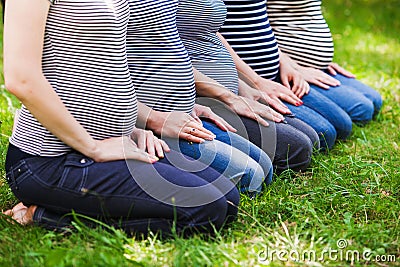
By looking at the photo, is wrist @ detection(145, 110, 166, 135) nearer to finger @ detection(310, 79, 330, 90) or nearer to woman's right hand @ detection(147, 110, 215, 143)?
woman's right hand @ detection(147, 110, 215, 143)

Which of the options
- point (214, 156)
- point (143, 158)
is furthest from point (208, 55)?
point (143, 158)

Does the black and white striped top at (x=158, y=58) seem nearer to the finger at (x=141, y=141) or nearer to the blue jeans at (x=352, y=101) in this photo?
the finger at (x=141, y=141)

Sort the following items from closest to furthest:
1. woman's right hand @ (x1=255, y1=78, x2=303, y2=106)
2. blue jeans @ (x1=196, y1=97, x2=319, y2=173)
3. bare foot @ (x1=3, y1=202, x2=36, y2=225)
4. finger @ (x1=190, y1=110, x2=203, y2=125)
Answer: bare foot @ (x1=3, y1=202, x2=36, y2=225) < finger @ (x1=190, y1=110, x2=203, y2=125) < blue jeans @ (x1=196, y1=97, x2=319, y2=173) < woman's right hand @ (x1=255, y1=78, x2=303, y2=106)

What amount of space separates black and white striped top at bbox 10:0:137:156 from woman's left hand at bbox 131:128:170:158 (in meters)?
0.18

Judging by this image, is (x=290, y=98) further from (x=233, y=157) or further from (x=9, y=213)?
(x=9, y=213)

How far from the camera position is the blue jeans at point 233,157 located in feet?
9.66

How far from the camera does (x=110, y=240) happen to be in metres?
2.46

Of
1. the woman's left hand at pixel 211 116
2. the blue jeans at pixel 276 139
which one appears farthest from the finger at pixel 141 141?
the blue jeans at pixel 276 139

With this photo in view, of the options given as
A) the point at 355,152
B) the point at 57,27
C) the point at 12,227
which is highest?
the point at 57,27

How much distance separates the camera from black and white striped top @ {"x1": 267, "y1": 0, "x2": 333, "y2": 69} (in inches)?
165

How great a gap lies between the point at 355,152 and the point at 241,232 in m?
1.34

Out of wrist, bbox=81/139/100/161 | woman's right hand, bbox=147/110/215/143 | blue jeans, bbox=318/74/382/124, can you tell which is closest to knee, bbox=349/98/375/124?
blue jeans, bbox=318/74/382/124

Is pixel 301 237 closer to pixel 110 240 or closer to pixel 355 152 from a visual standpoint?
pixel 110 240

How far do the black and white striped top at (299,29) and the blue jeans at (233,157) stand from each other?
1.18 m
